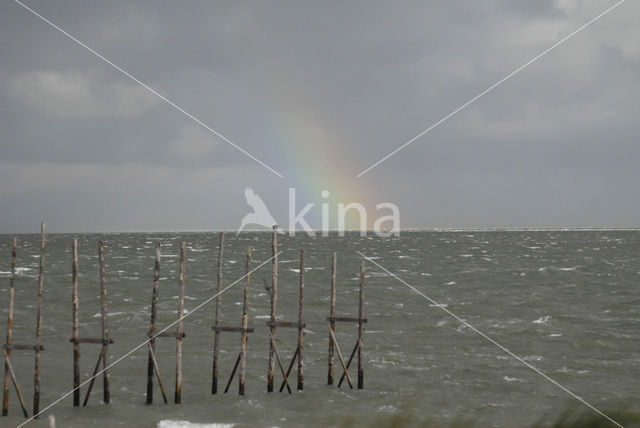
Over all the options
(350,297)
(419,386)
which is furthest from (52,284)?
(419,386)

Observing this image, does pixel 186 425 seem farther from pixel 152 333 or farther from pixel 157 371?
pixel 152 333

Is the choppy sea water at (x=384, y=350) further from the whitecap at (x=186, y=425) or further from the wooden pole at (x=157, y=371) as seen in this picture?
the wooden pole at (x=157, y=371)

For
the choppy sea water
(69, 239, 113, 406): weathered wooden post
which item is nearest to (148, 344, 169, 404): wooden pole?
the choppy sea water

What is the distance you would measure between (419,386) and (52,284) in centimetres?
4091

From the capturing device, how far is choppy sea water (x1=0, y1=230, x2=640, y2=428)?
2222 cm

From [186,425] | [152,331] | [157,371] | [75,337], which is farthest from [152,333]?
[186,425]

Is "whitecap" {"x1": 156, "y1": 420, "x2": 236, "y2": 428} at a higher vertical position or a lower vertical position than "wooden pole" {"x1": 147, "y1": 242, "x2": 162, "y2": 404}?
lower

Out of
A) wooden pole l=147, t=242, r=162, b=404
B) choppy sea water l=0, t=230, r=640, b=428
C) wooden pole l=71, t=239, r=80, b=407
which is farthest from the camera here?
choppy sea water l=0, t=230, r=640, b=428

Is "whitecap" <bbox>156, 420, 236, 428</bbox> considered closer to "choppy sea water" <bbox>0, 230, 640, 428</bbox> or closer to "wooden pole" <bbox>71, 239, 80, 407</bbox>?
"choppy sea water" <bbox>0, 230, 640, 428</bbox>

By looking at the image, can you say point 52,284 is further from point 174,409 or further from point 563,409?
point 563,409

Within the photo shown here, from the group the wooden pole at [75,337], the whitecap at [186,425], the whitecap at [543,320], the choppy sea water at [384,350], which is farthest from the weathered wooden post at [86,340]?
the whitecap at [543,320]

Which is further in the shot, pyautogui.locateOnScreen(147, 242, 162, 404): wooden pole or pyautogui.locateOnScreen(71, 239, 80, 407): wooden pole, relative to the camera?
pyautogui.locateOnScreen(147, 242, 162, 404): wooden pole

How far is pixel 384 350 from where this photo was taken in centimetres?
3222

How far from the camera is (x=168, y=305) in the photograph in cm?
4475
